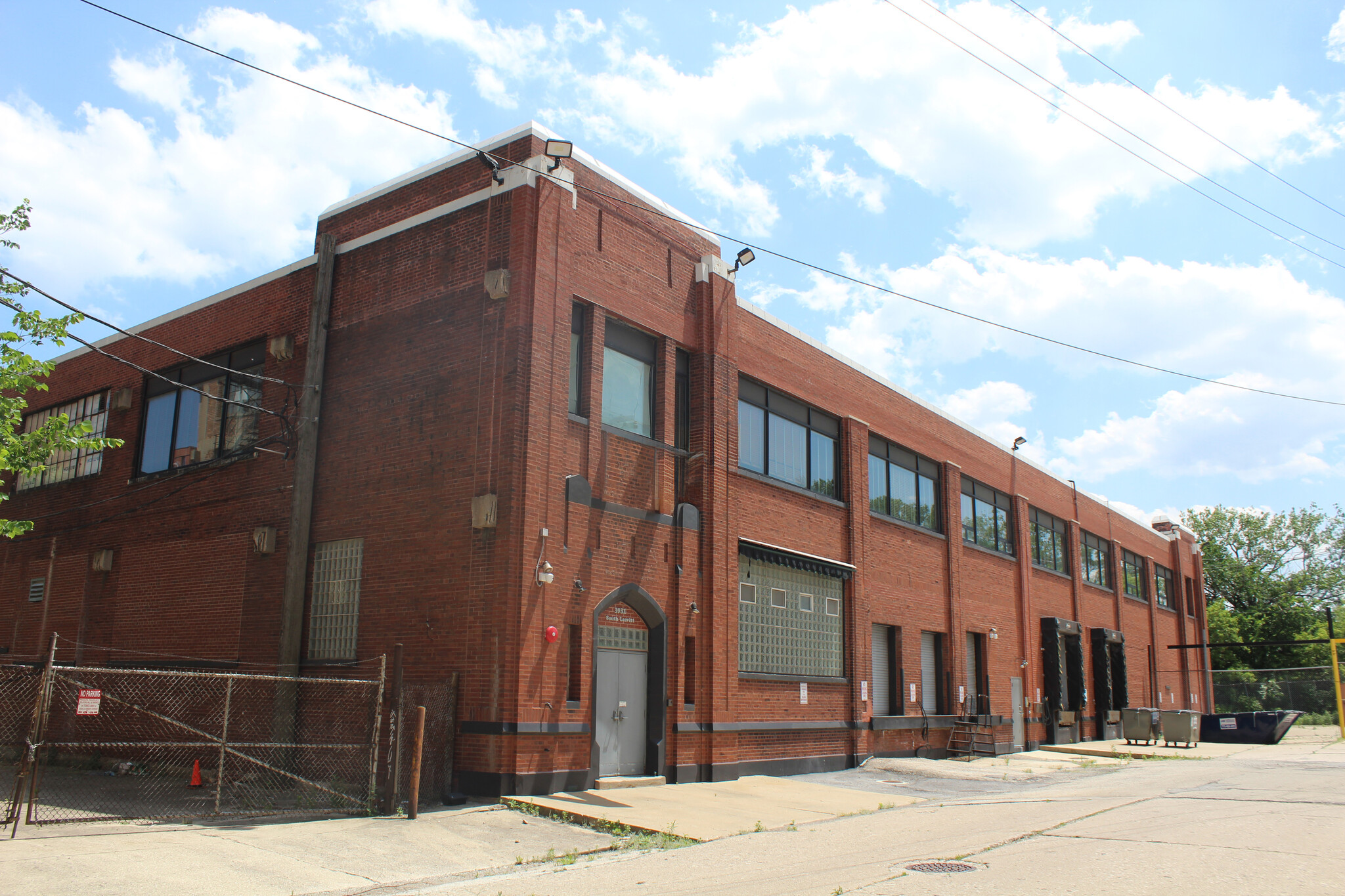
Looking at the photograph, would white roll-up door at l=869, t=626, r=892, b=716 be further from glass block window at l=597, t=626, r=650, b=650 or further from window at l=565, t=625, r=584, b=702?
window at l=565, t=625, r=584, b=702

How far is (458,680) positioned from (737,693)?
5674mm

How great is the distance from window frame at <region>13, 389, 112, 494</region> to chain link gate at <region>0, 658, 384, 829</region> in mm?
5344

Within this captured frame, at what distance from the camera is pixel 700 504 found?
18.3 meters

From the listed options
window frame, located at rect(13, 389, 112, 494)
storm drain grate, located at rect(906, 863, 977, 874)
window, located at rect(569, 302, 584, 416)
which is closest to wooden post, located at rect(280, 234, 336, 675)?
window, located at rect(569, 302, 584, 416)

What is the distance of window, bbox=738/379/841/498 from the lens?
2027 centimetres

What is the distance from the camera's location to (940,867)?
9.26m

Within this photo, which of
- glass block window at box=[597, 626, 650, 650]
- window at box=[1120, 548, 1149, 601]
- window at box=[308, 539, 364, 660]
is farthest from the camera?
window at box=[1120, 548, 1149, 601]

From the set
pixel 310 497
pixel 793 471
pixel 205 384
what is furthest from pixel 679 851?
pixel 205 384

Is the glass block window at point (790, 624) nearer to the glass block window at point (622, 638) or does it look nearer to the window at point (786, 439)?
the window at point (786, 439)

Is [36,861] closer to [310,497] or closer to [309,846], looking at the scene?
[309,846]

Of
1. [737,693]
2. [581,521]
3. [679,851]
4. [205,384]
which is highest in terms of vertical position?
[205,384]

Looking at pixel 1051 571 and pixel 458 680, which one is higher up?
pixel 1051 571

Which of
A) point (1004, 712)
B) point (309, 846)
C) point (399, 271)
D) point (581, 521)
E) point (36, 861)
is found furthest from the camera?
point (1004, 712)

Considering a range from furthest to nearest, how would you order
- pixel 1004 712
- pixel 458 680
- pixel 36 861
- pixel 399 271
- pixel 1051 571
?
pixel 1051 571
pixel 1004 712
pixel 399 271
pixel 458 680
pixel 36 861
